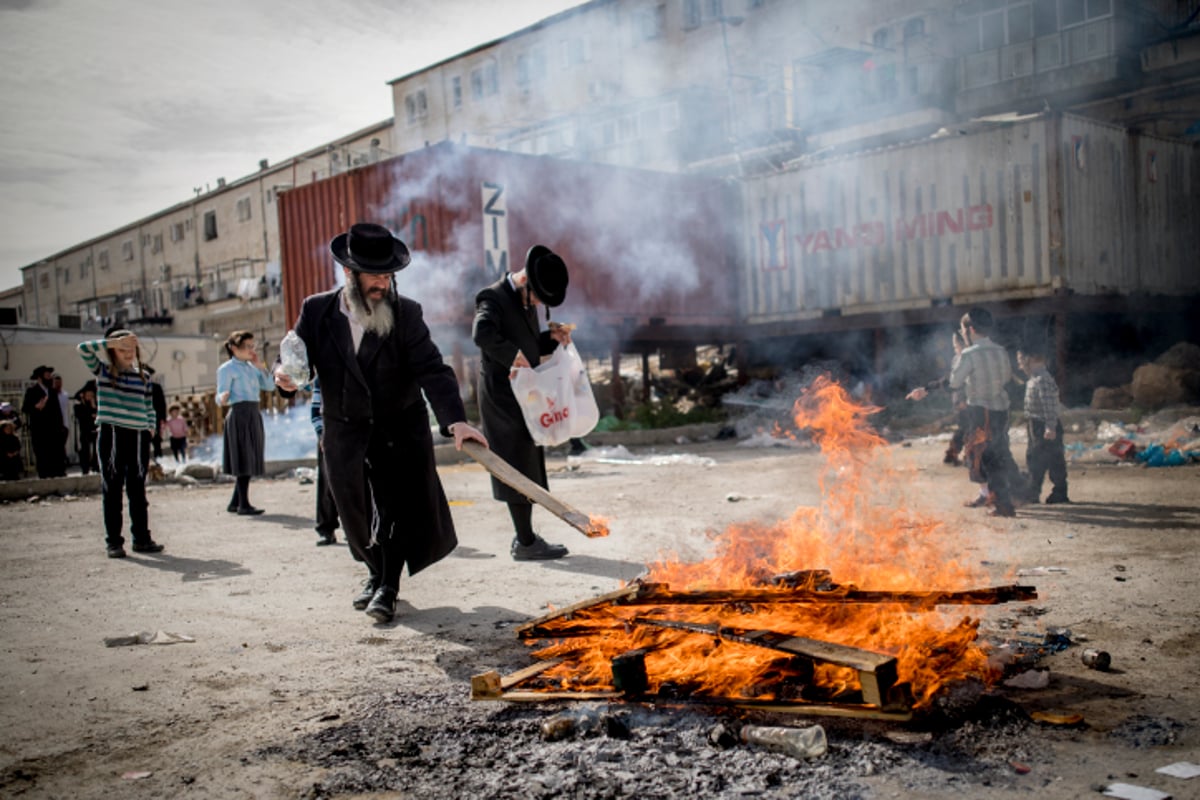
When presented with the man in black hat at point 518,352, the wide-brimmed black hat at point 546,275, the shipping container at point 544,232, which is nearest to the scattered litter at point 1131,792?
the man in black hat at point 518,352

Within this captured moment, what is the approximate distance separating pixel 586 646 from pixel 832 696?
1012 millimetres

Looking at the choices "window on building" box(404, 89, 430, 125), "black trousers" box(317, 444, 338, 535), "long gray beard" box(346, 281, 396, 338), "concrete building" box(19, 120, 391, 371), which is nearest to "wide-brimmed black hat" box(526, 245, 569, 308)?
"long gray beard" box(346, 281, 396, 338)

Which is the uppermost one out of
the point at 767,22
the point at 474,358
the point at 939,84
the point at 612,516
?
the point at 767,22

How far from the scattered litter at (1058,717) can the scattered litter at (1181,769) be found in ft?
1.01

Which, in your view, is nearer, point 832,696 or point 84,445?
point 832,696

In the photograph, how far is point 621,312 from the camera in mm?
15805

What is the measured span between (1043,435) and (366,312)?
17.9ft

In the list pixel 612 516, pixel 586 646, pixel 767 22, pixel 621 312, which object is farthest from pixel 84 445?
pixel 767 22

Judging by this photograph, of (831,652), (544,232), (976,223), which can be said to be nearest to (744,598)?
(831,652)

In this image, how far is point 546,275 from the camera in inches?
213

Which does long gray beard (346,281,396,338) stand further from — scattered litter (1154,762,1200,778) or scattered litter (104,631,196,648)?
scattered litter (1154,762,1200,778)

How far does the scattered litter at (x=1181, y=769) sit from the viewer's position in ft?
7.36

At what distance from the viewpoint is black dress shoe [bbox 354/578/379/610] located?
4.48 metres

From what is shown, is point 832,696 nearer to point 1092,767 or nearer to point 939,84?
point 1092,767
